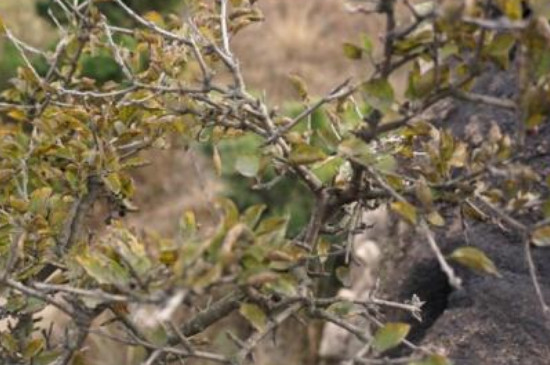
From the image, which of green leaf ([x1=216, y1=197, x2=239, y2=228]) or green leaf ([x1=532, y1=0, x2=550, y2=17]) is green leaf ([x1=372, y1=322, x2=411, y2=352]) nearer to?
green leaf ([x1=216, y1=197, x2=239, y2=228])

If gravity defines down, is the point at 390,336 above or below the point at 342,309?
above

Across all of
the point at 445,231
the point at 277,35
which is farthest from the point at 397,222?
the point at 277,35

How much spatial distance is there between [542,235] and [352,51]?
289 mm

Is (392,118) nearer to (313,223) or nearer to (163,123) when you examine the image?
(313,223)

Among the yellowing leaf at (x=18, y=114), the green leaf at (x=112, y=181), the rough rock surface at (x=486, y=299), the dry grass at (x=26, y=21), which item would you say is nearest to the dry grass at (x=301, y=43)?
the dry grass at (x=26, y=21)

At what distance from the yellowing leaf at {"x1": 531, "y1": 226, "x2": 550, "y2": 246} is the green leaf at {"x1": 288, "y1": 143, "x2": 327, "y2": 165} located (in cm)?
26

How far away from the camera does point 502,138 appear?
3.88 feet

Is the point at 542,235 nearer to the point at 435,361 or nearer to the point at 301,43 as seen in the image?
the point at 435,361

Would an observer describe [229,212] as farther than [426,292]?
No

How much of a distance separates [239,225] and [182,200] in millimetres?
4902

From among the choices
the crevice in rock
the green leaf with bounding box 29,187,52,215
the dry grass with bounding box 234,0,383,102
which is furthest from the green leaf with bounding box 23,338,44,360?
the dry grass with bounding box 234,0,383,102

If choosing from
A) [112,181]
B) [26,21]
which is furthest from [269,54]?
[112,181]

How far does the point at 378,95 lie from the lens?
117cm

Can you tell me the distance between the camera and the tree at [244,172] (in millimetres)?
1106
